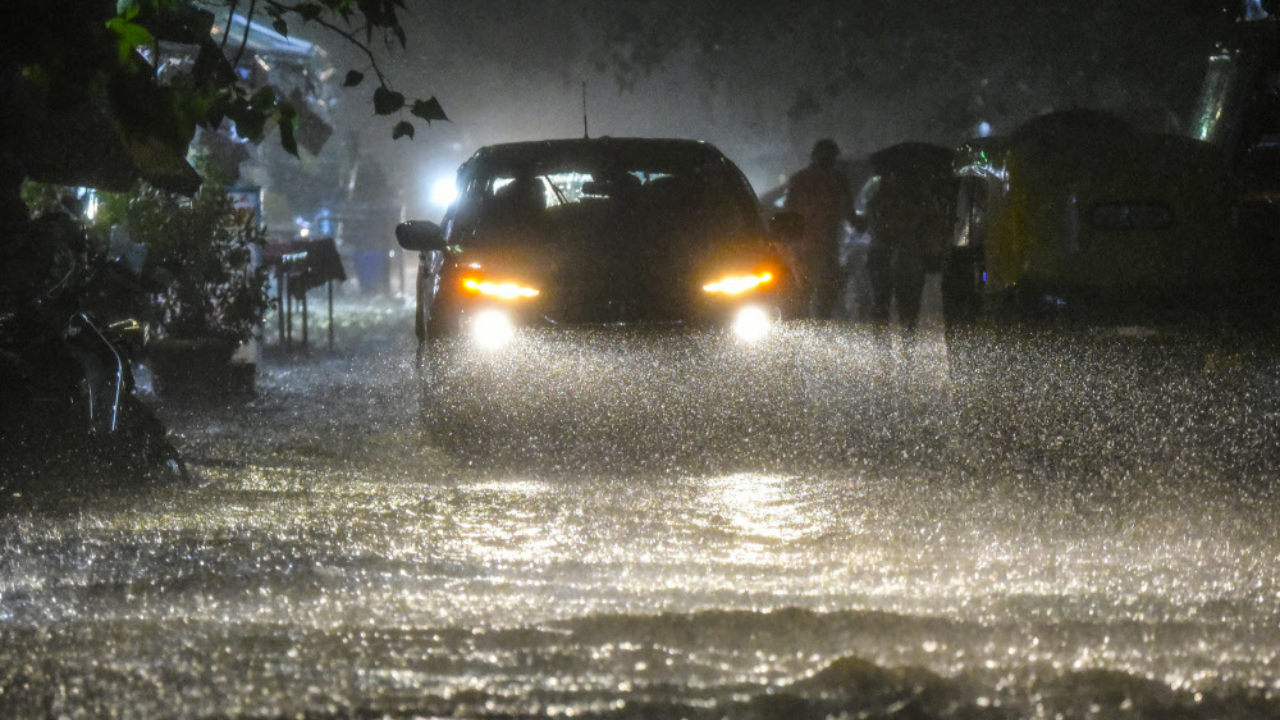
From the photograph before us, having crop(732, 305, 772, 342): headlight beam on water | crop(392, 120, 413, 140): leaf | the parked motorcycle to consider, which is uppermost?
crop(392, 120, 413, 140): leaf

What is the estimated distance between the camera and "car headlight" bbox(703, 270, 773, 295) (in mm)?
8062

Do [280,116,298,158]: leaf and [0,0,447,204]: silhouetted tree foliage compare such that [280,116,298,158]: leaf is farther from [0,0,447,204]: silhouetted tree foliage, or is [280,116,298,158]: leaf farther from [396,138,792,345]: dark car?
[396,138,792,345]: dark car

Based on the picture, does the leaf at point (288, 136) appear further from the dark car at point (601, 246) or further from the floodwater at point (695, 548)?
the dark car at point (601, 246)

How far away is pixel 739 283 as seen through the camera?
319 inches

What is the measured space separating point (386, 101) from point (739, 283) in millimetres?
2044

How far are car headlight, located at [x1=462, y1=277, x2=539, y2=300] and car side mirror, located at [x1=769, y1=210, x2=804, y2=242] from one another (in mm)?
1480

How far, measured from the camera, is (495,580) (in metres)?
5.13

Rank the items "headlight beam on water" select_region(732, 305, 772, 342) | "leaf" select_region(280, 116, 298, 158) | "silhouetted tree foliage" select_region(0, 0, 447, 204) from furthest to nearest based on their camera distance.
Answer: "headlight beam on water" select_region(732, 305, 772, 342) → "leaf" select_region(280, 116, 298, 158) → "silhouetted tree foliage" select_region(0, 0, 447, 204)

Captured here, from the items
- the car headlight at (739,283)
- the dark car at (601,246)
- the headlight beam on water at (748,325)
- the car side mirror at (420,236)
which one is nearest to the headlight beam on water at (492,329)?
the dark car at (601,246)

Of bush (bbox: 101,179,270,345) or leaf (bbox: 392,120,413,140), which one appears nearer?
leaf (bbox: 392,120,413,140)

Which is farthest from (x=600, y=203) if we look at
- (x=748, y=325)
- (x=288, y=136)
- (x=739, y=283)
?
(x=288, y=136)

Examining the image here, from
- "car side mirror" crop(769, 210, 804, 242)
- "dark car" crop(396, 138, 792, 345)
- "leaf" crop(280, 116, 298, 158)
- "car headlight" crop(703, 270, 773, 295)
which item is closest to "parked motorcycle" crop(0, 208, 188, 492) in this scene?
"leaf" crop(280, 116, 298, 158)

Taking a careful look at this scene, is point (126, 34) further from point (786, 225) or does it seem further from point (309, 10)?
point (786, 225)

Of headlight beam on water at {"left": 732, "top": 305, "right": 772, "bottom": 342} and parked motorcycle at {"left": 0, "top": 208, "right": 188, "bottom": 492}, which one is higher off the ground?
headlight beam on water at {"left": 732, "top": 305, "right": 772, "bottom": 342}
